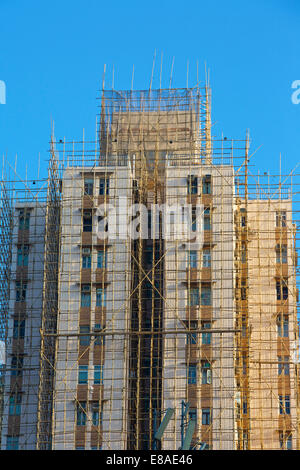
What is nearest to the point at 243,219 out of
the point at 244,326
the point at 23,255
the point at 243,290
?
the point at 243,290

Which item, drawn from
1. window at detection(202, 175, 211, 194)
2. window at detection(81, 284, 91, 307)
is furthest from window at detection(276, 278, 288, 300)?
window at detection(81, 284, 91, 307)

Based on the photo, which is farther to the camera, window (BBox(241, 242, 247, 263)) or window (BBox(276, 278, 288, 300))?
window (BBox(276, 278, 288, 300))

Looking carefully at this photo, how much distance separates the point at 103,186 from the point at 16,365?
12541mm

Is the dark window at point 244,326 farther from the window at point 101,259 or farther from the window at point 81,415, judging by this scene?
the window at point 81,415

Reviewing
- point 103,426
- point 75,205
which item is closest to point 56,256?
point 75,205

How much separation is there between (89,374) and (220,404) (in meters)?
7.76

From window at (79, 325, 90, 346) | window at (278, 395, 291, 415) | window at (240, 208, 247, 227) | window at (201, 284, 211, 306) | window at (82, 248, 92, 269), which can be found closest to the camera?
window at (79, 325, 90, 346)

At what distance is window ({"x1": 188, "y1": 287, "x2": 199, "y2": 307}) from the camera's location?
5962cm

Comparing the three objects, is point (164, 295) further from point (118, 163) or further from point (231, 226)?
point (118, 163)

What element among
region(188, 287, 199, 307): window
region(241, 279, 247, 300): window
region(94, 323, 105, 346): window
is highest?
region(241, 279, 247, 300): window

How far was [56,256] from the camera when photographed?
63.0 m

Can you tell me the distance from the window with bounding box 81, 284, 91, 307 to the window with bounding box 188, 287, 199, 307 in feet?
19.7

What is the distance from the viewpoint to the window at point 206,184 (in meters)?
62.1

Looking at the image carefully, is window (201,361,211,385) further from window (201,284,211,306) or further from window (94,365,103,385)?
window (94,365,103,385)
